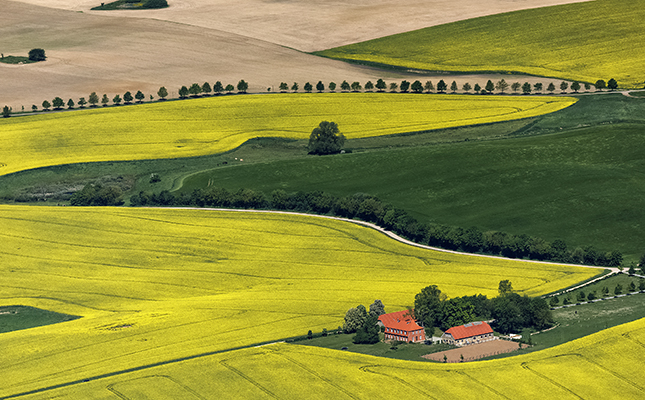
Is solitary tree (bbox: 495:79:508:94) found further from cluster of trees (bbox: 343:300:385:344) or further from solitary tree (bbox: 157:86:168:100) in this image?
cluster of trees (bbox: 343:300:385:344)

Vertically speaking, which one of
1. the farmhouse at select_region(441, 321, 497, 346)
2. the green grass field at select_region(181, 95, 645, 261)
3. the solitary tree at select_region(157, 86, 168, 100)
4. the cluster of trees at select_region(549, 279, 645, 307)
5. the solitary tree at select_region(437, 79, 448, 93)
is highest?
the solitary tree at select_region(437, 79, 448, 93)

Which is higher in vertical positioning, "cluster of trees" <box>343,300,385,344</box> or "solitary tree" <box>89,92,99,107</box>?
"solitary tree" <box>89,92,99,107</box>

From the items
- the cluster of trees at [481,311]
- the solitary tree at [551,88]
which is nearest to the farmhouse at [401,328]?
the cluster of trees at [481,311]

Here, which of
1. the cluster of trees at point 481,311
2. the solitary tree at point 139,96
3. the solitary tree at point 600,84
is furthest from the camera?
the solitary tree at point 139,96

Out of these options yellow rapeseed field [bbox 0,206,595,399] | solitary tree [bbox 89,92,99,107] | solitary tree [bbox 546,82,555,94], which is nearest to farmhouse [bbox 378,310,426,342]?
yellow rapeseed field [bbox 0,206,595,399]

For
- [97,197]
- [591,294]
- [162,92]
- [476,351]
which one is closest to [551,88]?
[162,92]

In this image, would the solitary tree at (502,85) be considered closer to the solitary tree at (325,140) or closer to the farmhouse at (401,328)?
the solitary tree at (325,140)
